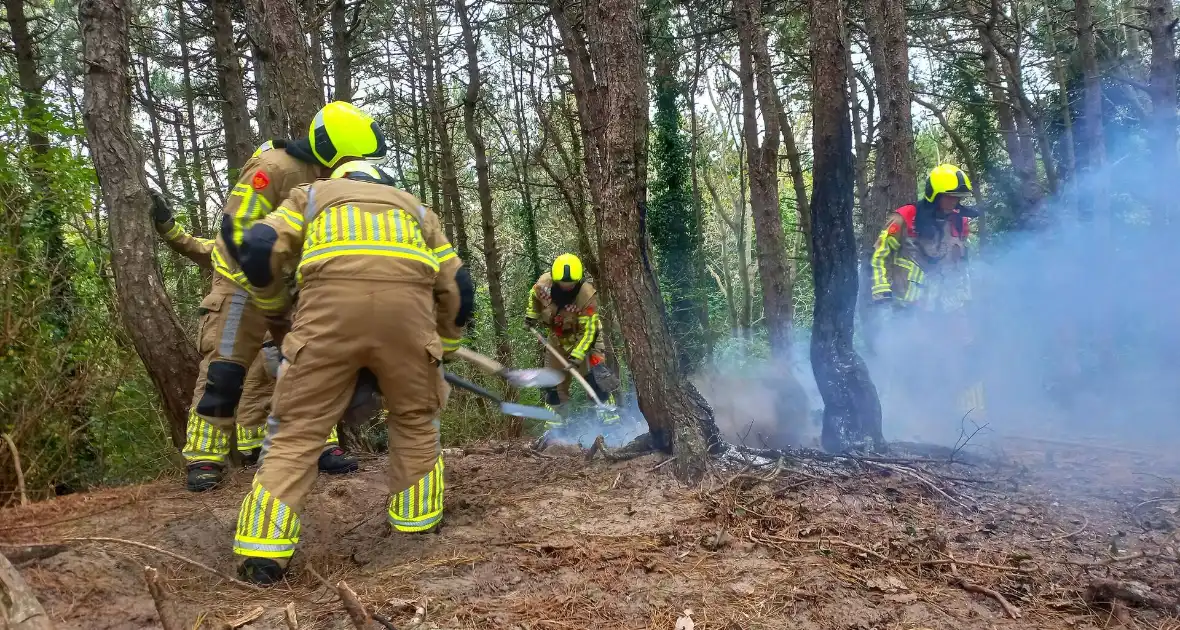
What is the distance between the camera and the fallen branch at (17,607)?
1.81 m

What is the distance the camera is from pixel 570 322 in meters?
8.82

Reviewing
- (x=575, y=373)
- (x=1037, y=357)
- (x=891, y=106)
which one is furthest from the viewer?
(x=1037, y=357)

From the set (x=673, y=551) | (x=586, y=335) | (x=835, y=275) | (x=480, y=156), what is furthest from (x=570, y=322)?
(x=480, y=156)

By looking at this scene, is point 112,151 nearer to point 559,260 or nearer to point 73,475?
point 73,475

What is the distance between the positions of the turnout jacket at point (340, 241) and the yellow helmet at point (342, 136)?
0.46 meters

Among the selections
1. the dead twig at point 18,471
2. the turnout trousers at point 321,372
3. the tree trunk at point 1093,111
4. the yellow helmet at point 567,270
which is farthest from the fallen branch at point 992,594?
the tree trunk at point 1093,111

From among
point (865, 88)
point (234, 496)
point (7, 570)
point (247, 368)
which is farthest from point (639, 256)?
point (865, 88)

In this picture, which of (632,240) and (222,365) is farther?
(632,240)

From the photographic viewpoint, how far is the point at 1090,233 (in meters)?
9.91

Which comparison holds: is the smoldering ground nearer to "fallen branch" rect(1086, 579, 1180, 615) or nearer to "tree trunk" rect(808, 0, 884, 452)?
"tree trunk" rect(808, 0, 884, 452)

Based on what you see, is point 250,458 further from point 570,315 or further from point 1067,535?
point 1067,535

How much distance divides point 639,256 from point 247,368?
245 centimetres

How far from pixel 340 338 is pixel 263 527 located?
0.82 m

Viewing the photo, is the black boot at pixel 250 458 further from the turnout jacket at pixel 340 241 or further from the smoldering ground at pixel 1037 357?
the smoldering ground at pixel 1037 357
